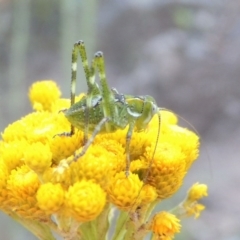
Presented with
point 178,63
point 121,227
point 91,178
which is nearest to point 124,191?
point 91,178

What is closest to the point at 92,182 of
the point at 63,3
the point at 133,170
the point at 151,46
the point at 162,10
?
the point at 133,170

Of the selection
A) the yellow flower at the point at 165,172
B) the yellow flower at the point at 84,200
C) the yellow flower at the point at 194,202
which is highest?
the yellow flower at the point at 194,202

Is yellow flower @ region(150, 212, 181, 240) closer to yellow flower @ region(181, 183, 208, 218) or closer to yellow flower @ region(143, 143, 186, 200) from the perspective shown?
yellow flower @ region(143, 143, 186, 200)

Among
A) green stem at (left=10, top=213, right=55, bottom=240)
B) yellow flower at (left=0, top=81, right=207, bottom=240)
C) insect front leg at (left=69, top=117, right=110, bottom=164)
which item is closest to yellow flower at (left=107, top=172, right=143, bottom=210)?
yellow flower at (left=0, top=81, right=207, bottom=240)

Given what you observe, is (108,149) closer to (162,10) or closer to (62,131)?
(62,131)

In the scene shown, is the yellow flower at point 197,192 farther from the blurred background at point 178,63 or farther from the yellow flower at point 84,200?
the blurred background at point 178,63

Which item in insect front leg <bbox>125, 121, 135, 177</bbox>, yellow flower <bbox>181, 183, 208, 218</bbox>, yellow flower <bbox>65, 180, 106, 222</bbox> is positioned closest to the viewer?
yellow flower <bbox>65, 180, 106, 222</bbox>

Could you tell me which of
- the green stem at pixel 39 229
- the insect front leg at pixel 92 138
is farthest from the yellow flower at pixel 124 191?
the green stem at pixel 39 229
